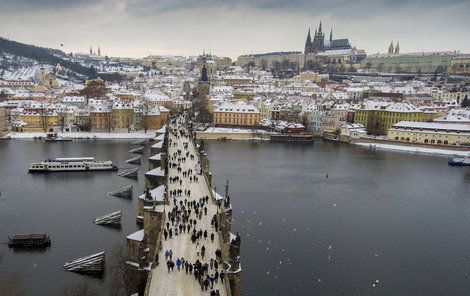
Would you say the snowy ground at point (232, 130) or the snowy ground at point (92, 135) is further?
the snowy ground at point (232, 130)

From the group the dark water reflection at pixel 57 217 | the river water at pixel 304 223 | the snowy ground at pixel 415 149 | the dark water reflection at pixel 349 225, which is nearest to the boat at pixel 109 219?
the dark water reflection at pixel 57 217

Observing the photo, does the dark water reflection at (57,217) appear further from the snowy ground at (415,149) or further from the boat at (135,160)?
the snowy ground at (415,149)

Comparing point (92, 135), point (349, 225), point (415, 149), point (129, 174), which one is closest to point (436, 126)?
point (415, 149)

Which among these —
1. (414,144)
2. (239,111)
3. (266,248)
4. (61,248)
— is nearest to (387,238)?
(266,248)

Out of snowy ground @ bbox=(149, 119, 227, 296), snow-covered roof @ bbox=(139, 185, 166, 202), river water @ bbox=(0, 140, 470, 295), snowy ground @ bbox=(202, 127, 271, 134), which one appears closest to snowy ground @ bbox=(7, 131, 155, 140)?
snowy ground @ bbox=(202, 127, 271, 134)

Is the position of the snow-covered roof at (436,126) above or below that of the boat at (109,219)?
above

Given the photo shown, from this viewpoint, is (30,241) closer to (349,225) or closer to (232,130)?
(349,225)

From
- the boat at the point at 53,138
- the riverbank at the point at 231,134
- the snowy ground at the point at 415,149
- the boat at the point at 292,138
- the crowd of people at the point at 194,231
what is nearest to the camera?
the crowd of people at the point at 194,231
